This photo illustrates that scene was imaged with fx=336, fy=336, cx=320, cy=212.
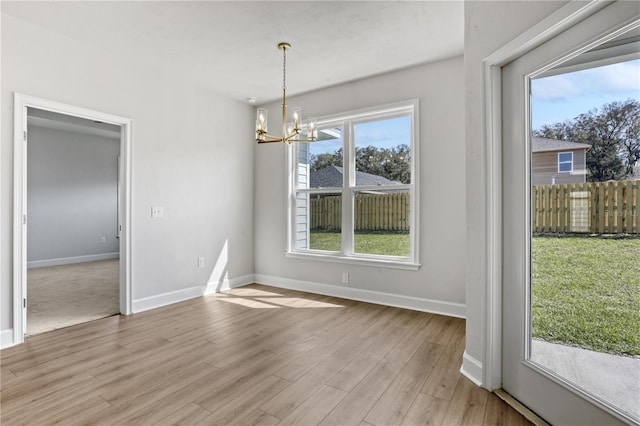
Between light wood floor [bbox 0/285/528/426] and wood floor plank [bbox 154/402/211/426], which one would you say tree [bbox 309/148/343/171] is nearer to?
light wood floor [bbox 0/285/528/426]

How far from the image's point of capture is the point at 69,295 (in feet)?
14.9

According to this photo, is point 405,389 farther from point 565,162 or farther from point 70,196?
point 70,196

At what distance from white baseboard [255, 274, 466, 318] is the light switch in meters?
1.81

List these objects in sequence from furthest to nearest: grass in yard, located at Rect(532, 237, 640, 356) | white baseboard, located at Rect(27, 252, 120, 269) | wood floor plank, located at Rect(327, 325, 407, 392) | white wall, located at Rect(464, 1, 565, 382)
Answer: white baseboard, located at Rect(27, 252, 120, 269) < wood floor plank, located at Rect(327, 325, 407, 392) < white wall, located at Rect(464, 1, 565, 382) < grass in yard, located at Rect(532, 237, 640, 356)

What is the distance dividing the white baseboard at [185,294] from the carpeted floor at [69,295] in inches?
11.3

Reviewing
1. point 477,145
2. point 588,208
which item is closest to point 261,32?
point 477,145

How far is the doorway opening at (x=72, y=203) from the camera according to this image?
6121 millimetres

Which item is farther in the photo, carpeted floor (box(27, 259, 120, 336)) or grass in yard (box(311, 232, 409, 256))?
grass in yard (box(311, 232, 409, 256))

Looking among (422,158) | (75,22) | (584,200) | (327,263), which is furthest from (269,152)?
(584,200)

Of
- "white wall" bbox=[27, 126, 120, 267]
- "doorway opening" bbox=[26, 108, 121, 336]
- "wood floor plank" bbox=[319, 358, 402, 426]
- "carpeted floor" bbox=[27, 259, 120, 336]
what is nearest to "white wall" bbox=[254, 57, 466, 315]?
"wood floor plank" bbox=[319, 358, 402, 426]

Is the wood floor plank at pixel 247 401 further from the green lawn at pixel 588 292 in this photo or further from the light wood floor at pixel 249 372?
the green lawn at pixel 588 292

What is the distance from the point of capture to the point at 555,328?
1.84 metres

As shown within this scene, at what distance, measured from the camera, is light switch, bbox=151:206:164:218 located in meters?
3.99

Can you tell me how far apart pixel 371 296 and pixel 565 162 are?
277cm
